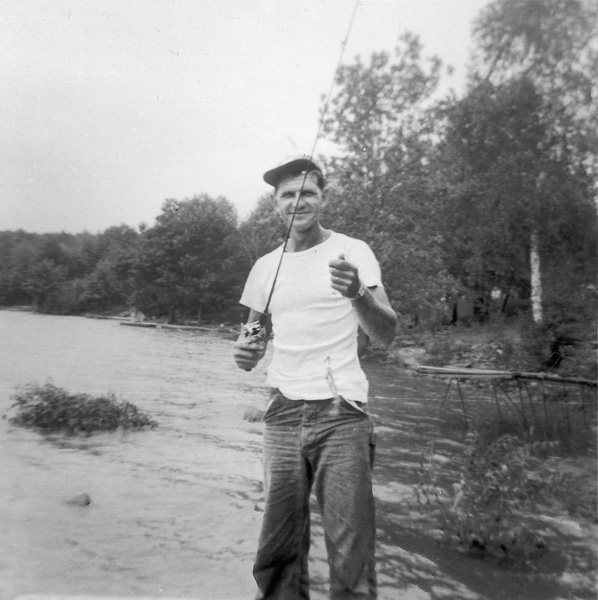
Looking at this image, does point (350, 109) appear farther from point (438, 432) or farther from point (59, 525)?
point (59, 525)

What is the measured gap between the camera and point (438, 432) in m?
8.01

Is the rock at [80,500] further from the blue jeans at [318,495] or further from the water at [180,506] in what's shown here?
the blue jeans at [318,495]

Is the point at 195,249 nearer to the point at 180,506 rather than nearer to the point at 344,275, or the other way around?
the point at 180,506

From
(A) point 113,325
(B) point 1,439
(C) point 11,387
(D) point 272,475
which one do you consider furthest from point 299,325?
(A) point 113,325

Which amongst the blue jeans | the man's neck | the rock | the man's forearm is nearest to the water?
the rock

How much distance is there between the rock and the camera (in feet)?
15.1

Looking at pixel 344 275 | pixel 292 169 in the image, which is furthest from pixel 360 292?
pixel 292 169

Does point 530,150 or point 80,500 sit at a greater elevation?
point 530,150

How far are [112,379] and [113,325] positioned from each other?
3717mm

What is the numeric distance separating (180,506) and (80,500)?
0.78 meters

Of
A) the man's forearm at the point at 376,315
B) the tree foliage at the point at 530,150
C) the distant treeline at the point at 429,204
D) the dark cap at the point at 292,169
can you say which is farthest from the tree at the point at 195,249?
the tree foliage at the point at 530,150

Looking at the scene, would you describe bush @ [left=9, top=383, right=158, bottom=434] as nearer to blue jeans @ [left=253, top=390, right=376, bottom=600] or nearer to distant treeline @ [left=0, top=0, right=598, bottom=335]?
distant treeline @ [left=0, top=0, right=598, bottom=335]

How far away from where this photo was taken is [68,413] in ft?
23.3

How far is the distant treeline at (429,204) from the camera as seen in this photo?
711 centimetres
